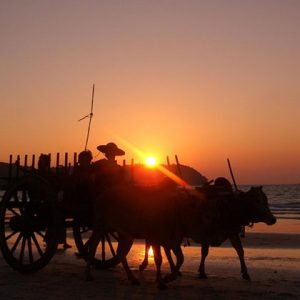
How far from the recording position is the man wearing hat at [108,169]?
11.3m

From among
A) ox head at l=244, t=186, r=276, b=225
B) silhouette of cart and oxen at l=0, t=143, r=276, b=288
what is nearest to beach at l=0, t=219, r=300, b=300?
silhouette of cart and oxen at l=0, t=143, r=276, b=288

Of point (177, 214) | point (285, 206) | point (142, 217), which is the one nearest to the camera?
point (177, 214)

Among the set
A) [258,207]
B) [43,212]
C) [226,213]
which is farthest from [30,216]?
[258,207]

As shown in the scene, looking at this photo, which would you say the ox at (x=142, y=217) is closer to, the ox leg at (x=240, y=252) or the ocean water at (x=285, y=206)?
the ox leg at (x=240, y=252)

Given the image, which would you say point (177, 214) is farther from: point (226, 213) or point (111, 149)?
point (111, 149)

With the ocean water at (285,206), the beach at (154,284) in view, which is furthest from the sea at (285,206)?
the beach at (154,284)

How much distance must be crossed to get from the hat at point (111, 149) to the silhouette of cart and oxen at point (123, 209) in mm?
22

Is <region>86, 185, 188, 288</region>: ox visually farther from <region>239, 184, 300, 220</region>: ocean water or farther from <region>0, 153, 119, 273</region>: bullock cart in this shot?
<region>239, 184, 300, 220</region>: ocean water

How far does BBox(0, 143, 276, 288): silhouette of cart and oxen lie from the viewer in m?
9.59

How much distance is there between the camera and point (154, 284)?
10094 mm

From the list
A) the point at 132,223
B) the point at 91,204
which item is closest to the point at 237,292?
the point at 132,223

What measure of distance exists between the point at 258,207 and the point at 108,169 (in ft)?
11.2

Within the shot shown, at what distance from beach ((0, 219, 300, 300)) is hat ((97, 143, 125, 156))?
267 centimetres

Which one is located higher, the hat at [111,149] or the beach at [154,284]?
the hat at [111,149]
